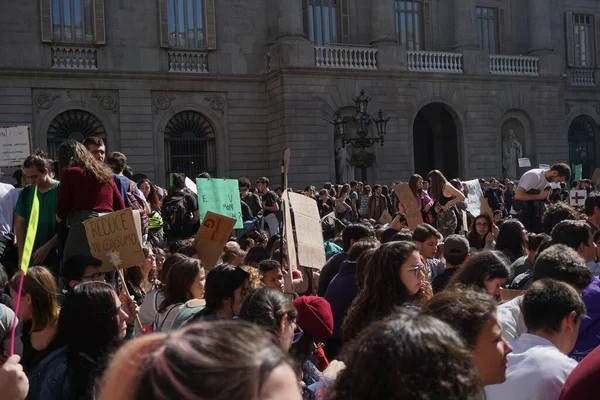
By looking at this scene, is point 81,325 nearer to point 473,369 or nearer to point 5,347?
point 5,347

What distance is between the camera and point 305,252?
7574 mm

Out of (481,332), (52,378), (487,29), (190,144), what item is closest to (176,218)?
(52,378)

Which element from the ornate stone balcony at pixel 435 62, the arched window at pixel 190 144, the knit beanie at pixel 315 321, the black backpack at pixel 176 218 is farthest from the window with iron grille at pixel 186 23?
the knit beanie at pixel 315 321

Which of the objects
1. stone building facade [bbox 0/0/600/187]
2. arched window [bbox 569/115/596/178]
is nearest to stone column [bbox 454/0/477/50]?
stone building facade [bbox 0/0/600/187]

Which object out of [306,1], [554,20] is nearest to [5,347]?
[306,1]

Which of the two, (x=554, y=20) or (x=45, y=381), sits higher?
(x=554, y=20)

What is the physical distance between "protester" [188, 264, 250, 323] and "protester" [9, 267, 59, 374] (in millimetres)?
874

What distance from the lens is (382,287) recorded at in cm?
510

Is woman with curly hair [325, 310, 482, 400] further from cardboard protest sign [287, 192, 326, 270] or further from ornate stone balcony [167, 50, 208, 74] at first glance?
ornate stone balcony [167, 50, 208, 74]

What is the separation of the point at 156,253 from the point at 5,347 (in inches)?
172

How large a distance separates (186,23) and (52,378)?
2445 centimetres

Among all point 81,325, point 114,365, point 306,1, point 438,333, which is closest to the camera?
point 114,365

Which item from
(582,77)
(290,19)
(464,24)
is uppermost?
(464,24)

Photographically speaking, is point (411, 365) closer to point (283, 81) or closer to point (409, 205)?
point (409, 205)
